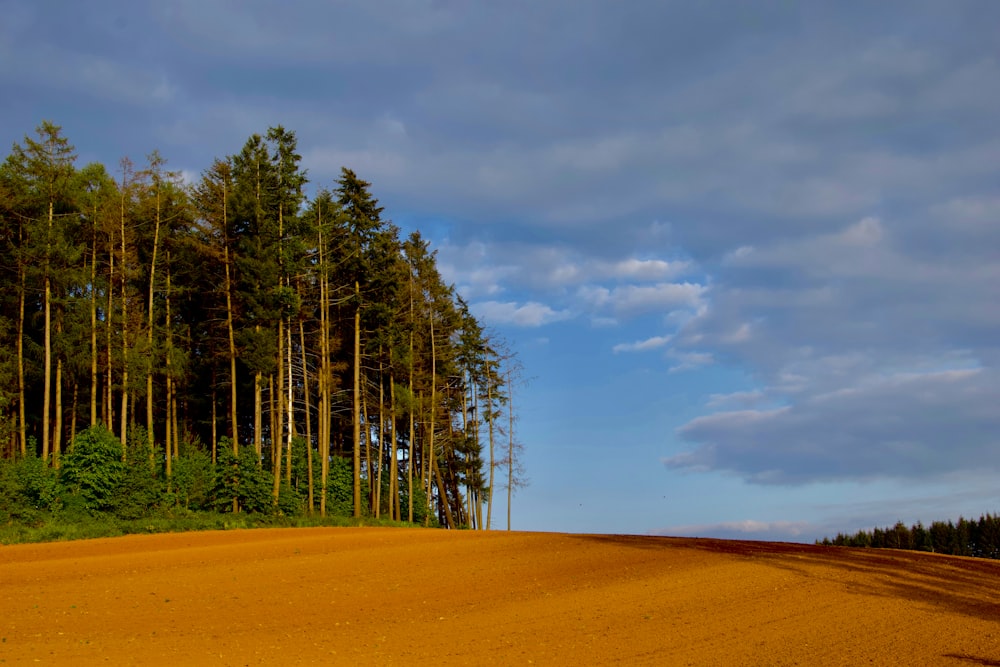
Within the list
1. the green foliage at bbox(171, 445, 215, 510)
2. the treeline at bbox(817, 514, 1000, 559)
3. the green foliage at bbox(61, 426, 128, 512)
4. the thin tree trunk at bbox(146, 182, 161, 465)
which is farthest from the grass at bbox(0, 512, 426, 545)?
the treeline at bbox(817, 514, 1000, 559)

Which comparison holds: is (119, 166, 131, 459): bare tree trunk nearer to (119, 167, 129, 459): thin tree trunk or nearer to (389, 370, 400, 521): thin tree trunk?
(119, 167, 129, 459): thin tree trunk

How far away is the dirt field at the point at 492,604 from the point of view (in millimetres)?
12508

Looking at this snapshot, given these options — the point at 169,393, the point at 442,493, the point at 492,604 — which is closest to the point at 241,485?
the point at 169,393

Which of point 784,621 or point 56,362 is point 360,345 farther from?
point 784,621

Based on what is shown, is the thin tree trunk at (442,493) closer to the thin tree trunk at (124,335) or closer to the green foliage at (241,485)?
the green foliage at (241,485)

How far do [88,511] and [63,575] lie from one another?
38.4 ft

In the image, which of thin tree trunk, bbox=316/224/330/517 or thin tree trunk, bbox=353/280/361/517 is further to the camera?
thin tree trunk, bbox=353/280/361/517

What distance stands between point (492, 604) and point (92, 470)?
69.6 feet

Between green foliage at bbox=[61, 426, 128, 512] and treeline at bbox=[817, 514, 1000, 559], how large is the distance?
4435 centimetres

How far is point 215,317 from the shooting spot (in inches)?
1599

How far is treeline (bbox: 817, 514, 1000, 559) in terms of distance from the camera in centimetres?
5353

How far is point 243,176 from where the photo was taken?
1492 inches

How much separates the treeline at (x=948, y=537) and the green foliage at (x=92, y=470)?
44.4 metres

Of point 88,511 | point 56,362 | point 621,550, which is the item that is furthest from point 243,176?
point 621,550
